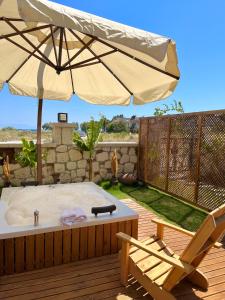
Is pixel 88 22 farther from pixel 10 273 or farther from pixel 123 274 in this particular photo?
pixel 10 273

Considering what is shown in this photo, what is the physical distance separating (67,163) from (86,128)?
125 centimetres

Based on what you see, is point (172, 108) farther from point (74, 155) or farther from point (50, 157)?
point (50, 157)

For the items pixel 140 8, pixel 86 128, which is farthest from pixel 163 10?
pixel 86 128

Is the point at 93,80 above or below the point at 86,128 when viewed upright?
above

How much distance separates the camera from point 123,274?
2908 millimetres

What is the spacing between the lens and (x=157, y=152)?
7848 mm

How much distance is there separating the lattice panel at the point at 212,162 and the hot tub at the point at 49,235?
2.73m

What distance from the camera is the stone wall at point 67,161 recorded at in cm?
746

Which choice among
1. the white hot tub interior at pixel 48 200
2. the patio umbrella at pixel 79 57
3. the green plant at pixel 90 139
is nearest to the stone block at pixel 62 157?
the green plant at pixel 90 139

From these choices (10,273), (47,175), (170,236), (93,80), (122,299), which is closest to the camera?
(122,299)

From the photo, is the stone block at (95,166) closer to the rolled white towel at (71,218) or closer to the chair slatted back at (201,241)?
the rolled white towel at (71,218)

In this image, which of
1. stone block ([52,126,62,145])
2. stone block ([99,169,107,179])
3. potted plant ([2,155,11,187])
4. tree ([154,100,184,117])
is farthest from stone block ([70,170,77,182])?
tree ([154,100,184,117])

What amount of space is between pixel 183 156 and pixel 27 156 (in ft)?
13.8

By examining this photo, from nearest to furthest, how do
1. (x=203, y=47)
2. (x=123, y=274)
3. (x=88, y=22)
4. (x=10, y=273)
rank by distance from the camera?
(x=88, y=22)
(x=123, y=274)
(x=10, y=273)
(x=203, y=47)
